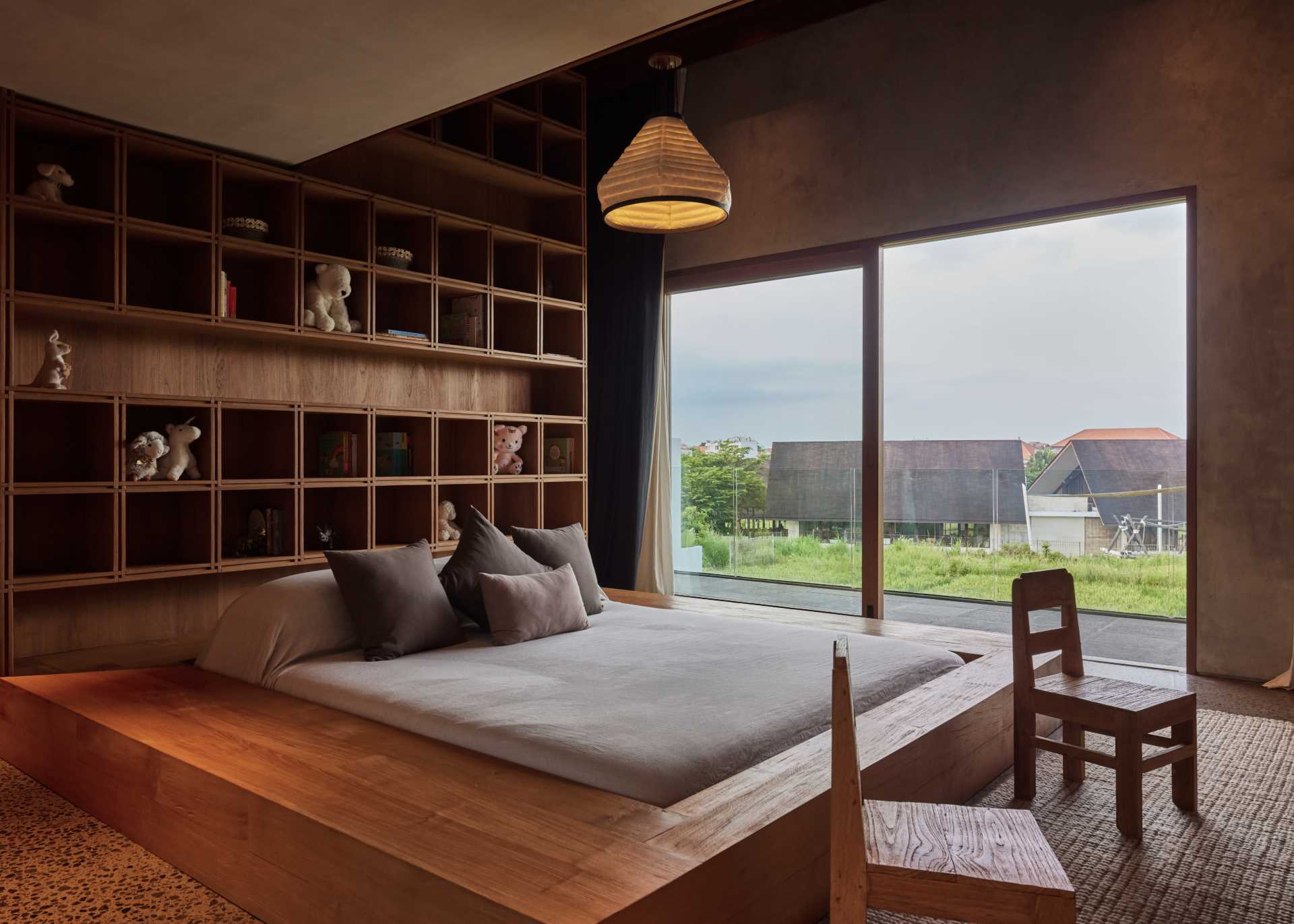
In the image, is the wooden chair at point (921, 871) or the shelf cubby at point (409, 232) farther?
the shelf cubby at point (409, 232)

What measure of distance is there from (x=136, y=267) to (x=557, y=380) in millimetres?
2432

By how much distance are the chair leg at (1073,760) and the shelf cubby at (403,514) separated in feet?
9.93

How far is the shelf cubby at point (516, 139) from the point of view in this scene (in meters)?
5.05

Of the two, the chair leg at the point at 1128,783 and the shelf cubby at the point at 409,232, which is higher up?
the shelf cubby at the point at 409,232

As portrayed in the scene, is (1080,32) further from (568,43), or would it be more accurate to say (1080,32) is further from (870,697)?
(870,697)

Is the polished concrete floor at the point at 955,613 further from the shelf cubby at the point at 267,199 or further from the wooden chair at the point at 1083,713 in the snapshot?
the shelf cubby at the point at 267,199

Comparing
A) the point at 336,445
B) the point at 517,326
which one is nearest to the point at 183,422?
the point at 336,445

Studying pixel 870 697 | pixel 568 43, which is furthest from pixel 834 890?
pixel 568 43

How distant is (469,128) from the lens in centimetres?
489

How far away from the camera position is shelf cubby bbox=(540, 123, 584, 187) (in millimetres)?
5402

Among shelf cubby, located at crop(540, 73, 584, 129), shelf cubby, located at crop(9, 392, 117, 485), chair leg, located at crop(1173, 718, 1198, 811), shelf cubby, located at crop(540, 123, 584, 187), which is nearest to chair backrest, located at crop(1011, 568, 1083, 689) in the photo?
chair leg, located at crop(1173, 718, 1198, 811)

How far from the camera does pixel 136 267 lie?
12.5 ft

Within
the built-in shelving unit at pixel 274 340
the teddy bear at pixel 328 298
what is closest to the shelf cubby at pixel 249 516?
the built-in shelving unit at pixel 274 340

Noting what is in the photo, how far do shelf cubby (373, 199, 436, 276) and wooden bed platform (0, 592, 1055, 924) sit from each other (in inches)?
97.8
